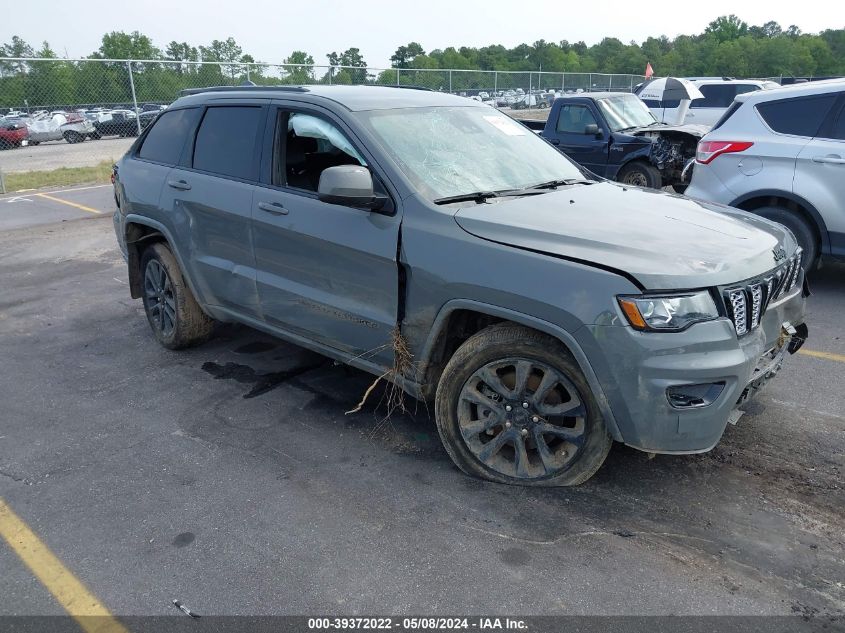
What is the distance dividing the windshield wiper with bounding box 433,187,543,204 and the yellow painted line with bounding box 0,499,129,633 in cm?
230

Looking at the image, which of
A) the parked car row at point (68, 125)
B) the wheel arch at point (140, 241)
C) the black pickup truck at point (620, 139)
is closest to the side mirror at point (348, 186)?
the wheel arch at point (140, 241)

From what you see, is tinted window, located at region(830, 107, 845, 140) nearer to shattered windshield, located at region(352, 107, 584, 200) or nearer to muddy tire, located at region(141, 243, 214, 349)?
shattered windshield, located at region(352, 107, 584, 200)

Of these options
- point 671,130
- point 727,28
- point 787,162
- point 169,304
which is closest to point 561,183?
point 169,304

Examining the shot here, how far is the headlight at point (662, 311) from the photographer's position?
2.79 metres

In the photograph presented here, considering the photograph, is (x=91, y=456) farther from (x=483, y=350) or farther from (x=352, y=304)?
(x=483, y=350)

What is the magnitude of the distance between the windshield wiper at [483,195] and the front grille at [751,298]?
4.08 feet

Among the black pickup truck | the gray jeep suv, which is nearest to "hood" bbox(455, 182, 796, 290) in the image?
the gray jeep suv

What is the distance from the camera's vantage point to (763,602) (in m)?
2.59

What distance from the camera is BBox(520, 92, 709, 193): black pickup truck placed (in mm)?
10492

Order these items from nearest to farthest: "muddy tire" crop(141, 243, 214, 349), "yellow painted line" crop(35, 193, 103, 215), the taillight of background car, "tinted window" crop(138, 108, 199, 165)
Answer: "tinted window" crop(138, 108, 199, 165) < "muddy tire" crop(141, 243, 214, 349) < the taillight of background car < "yellow painted line" crop(35, 193, 103, 215)

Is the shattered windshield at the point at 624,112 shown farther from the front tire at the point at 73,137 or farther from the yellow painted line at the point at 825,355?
the front tire at the point at 73,137

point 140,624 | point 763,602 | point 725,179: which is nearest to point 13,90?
point 725,179

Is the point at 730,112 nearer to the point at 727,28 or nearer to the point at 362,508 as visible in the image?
the point at 362,508

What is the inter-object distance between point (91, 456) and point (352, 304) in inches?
65.4
